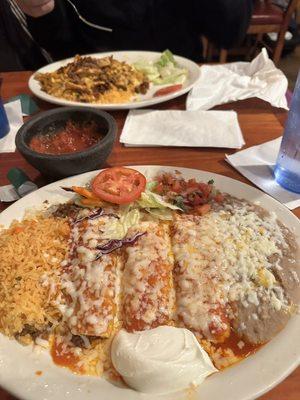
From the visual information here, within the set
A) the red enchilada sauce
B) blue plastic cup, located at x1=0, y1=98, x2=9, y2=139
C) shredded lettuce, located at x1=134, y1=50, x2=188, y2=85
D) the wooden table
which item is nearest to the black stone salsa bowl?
the red enchilada sauce

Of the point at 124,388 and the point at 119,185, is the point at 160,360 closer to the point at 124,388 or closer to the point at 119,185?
the point at 124,388

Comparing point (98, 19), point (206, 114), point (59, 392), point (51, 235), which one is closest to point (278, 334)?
point (59, 392)

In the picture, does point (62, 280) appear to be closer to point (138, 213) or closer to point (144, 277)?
point (144, 277)

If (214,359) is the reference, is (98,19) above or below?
above

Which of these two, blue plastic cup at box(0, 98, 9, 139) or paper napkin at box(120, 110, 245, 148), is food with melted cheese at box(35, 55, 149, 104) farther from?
blue plastic cup at box(0, 98, 9, 139)

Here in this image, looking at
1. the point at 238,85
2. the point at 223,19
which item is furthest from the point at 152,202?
the point at 223,19
